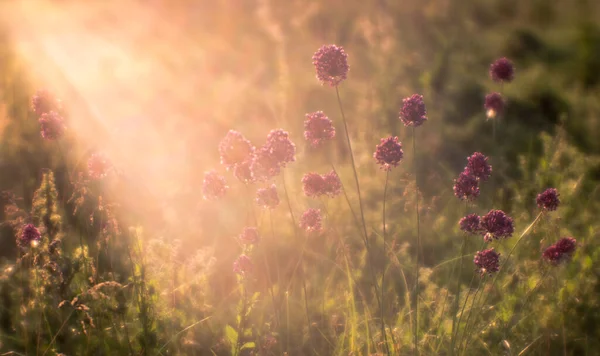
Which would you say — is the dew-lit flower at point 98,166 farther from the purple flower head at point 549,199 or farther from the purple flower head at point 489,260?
the purple flower head at point 549,199

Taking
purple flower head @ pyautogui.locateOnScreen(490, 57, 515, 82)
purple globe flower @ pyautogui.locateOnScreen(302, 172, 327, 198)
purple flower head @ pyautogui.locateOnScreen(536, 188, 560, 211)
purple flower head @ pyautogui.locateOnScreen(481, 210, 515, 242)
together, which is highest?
purple flower head @ pyautogui.locateOnScreen(490, 57, 515, 82)

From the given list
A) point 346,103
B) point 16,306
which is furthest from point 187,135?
point 16,306

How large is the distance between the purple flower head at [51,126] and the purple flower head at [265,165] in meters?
0.87

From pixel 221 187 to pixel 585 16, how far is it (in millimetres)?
7977

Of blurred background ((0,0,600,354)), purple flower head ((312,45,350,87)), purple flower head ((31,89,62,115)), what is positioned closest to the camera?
purple flower head ((312,45,350,87))

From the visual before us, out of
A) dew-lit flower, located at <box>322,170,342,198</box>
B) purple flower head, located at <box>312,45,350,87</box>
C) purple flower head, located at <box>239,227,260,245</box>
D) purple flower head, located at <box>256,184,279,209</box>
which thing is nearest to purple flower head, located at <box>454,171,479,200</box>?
dew-lit flower, located at <box>322,170,342,198</box>

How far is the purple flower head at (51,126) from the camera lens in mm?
2355

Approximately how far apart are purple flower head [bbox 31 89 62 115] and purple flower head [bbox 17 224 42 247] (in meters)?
0.50

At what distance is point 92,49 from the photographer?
21.4 feet

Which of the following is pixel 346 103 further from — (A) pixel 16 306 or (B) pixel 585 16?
(B) pixel 585 16

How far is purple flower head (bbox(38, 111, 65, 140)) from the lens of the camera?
236 cm

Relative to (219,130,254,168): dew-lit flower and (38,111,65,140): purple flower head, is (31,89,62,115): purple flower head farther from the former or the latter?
(219,130,254,168): dew-lit flower

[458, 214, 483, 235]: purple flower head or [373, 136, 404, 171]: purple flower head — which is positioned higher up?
[373, 136, 404, 171]: purple flower head

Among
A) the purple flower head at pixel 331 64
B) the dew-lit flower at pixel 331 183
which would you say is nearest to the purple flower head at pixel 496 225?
the dew-lit flower at pixel 331 183
